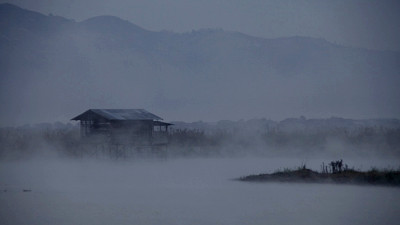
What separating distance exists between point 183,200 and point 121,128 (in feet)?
80.3

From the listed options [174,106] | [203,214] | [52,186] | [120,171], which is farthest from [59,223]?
[174,106]

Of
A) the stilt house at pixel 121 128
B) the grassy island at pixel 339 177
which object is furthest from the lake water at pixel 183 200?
the stilt house at pixel 121 128

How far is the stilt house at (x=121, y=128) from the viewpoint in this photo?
180ft

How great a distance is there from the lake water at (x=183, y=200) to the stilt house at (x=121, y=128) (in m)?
9.97

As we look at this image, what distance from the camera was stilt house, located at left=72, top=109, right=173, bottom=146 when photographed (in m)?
54.8

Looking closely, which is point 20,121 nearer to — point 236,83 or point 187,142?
point 236,83

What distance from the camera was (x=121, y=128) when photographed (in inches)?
2175

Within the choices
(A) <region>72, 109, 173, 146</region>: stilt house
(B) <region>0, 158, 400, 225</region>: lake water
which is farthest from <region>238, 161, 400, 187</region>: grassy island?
(A) <region>72, 109, 173, 146</region>: stilt house

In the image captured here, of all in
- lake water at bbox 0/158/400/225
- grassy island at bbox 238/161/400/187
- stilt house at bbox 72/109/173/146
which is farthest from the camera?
stilt house at bbox 72/109/173/146

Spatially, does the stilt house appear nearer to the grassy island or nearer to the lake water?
the lake water

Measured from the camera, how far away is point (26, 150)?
201ft

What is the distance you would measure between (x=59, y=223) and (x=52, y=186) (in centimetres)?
1244

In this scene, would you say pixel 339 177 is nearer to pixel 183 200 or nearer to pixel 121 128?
pixel 183 200

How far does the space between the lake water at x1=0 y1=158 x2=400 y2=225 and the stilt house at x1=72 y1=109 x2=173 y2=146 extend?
9.97 meters
